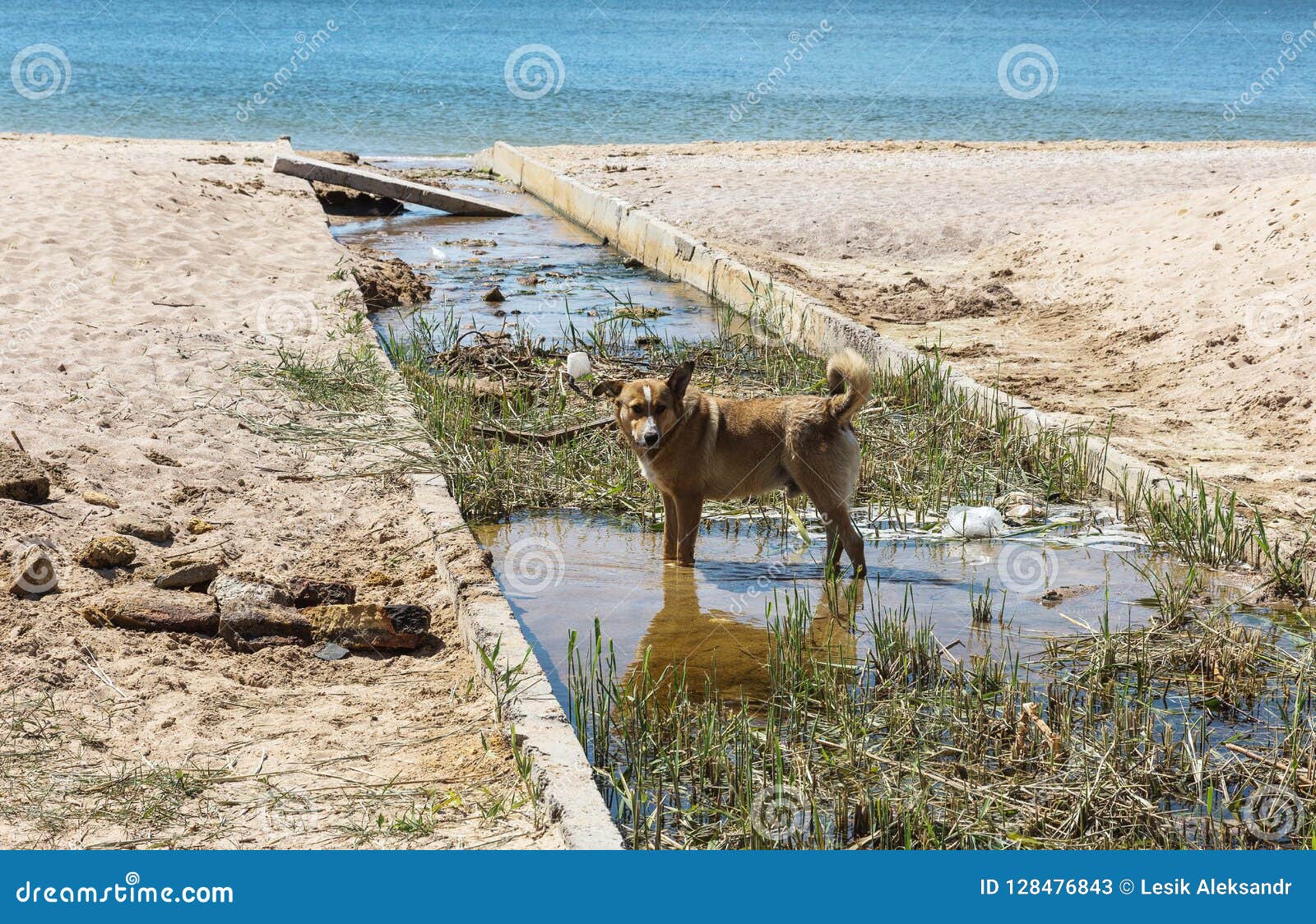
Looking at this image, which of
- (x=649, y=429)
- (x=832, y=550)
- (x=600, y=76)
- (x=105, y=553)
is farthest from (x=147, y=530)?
(x=600, y=76)

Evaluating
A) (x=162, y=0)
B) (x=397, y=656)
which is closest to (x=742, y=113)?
(x=397, y=656)

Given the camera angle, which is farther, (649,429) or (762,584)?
(762,584)

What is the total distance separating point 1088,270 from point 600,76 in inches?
1634

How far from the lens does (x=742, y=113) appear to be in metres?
39.3

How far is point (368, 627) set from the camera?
5.83 metres

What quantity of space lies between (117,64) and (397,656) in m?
46.8

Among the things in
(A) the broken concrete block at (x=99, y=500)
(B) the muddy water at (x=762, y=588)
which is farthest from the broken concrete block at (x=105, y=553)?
(B) the muddy water at (x=762, y=588)

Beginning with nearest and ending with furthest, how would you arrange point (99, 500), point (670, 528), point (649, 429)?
point (649, 429), point (99, 500), point (670, 528)

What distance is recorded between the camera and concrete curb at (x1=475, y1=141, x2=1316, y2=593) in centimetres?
813

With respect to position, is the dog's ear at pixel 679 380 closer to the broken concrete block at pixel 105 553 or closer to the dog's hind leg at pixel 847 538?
the dog's hind leg at pixel 847 538

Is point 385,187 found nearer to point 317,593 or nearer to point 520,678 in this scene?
point 317,593

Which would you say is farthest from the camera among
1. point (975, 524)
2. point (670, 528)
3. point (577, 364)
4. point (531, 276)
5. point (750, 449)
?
point (531, 276)

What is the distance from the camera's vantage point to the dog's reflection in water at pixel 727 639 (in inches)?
227

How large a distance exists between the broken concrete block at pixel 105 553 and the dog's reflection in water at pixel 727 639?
2480mm
